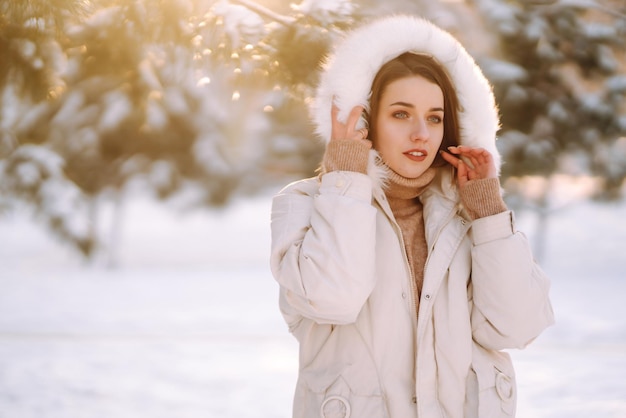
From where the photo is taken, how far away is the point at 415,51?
181 centimetres

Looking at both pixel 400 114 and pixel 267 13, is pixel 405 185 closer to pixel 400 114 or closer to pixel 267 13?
pixel 400 114

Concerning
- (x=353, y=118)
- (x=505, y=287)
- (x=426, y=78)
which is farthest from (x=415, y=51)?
(x=505, y=287)

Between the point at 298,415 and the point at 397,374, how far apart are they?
0.93 ft

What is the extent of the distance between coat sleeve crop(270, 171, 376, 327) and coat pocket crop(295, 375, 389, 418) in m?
0.17

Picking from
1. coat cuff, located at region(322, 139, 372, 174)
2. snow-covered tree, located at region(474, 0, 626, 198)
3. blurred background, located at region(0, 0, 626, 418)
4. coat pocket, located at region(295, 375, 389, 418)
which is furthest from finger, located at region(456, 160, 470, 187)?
snow-covered tree, located at region(474, 0, 626, 198)

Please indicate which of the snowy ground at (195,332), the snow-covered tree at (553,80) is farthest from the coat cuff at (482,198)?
the snow-covered tree at (553,80)

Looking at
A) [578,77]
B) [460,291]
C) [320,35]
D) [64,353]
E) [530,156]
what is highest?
[578,77]

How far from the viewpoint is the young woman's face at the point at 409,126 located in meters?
1.71

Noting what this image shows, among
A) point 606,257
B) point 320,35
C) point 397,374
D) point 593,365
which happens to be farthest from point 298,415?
point 606,257

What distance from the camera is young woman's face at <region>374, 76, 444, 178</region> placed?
171 cm

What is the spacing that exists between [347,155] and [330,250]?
0.88 feet

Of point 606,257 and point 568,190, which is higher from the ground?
point 568,190

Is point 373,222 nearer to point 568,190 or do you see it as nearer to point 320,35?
point 320,35

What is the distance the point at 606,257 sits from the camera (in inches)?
417
